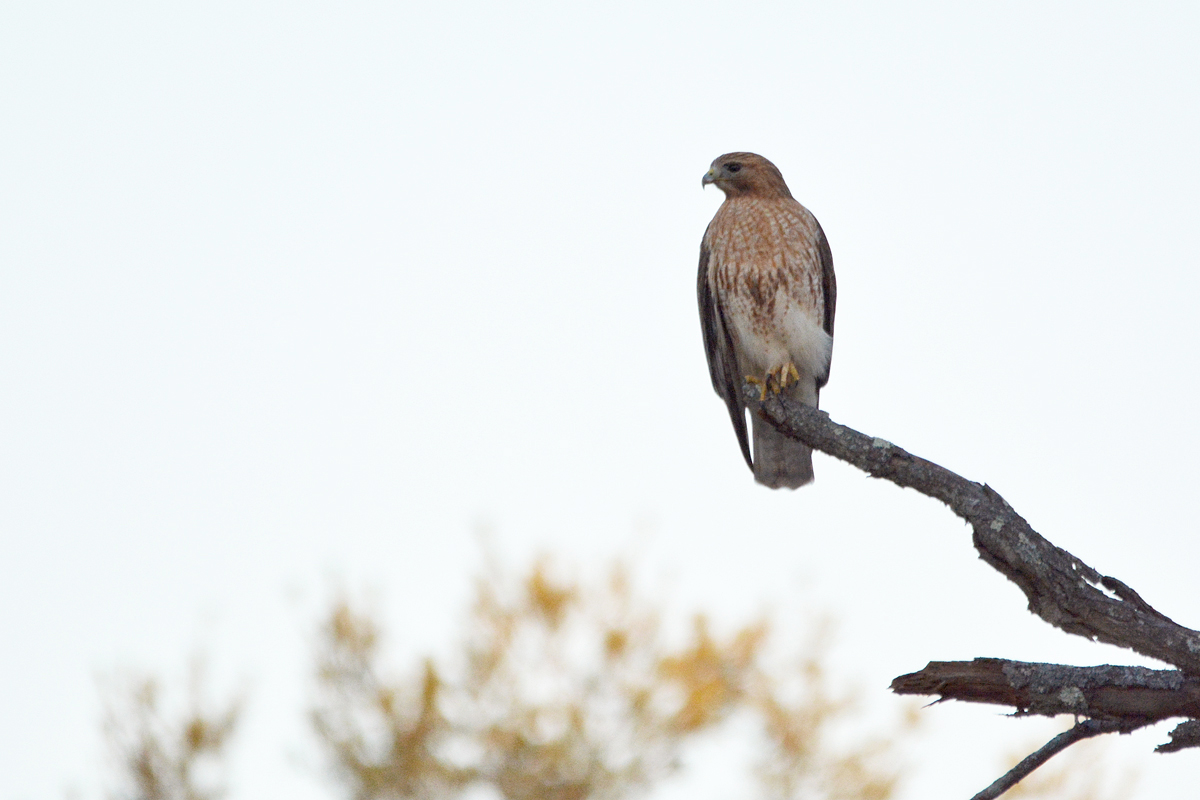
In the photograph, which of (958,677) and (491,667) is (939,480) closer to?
(958,677)

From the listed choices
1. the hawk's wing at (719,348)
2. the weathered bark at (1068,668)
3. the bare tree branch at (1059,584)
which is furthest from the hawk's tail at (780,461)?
the weathered bark at (1068,668)

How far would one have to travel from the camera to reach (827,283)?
6.21 m

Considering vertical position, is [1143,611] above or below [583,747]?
below

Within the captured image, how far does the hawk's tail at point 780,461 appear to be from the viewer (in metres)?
5.92

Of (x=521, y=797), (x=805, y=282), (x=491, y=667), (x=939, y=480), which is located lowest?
(x=939, y=480)

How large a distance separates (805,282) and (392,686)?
21.7 ft

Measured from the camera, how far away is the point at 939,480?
338cm

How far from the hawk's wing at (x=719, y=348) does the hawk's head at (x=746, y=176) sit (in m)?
0.44

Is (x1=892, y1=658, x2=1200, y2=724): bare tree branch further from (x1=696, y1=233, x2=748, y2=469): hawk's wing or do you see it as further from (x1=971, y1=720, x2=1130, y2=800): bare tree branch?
(x1=696, y1=233, x2=748, y2=469): hawk's wing

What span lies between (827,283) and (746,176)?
77cm

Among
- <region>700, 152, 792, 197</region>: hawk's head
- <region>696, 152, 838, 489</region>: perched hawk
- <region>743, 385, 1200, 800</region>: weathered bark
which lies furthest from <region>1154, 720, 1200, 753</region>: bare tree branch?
<region>700, 152, 792, 197</region>: hawk's head

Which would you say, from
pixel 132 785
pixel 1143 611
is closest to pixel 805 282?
pixel 1143 611

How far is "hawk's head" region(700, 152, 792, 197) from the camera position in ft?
21.4

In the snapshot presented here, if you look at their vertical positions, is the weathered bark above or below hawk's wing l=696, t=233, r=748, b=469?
below
